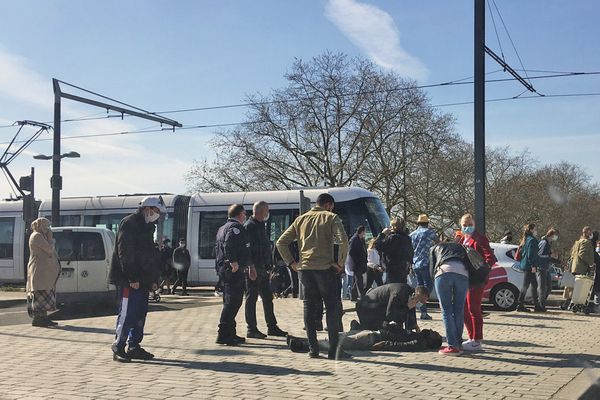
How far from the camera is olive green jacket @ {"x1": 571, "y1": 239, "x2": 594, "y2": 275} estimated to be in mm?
14125

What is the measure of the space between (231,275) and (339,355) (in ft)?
6.01

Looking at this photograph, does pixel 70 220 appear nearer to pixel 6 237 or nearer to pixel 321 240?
pixel 6 237

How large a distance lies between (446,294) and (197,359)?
9.79 ft

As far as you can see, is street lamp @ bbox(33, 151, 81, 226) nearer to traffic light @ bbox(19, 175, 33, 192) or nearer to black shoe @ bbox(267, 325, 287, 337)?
traffic light @ bbox(19, 175, 33, 192)

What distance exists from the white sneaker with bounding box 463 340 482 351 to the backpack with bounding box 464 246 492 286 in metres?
0.72

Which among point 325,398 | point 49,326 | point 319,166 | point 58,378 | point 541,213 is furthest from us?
point 541,213

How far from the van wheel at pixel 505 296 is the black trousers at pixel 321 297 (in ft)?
26.3

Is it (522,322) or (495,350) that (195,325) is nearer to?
(495,350)

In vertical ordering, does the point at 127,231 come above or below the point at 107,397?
above

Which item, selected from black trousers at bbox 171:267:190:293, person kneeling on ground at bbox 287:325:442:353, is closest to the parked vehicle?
black trousers at bbox 171:267:190:293

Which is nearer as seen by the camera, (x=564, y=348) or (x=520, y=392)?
(x=520, y=392)

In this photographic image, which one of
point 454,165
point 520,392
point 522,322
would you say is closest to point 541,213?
point 454,165

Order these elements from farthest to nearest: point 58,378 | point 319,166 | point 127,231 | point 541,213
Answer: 1. point 541,213
2. point 319,166
3. point 127,231
4. point 58,378

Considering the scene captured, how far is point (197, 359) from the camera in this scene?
754cm
